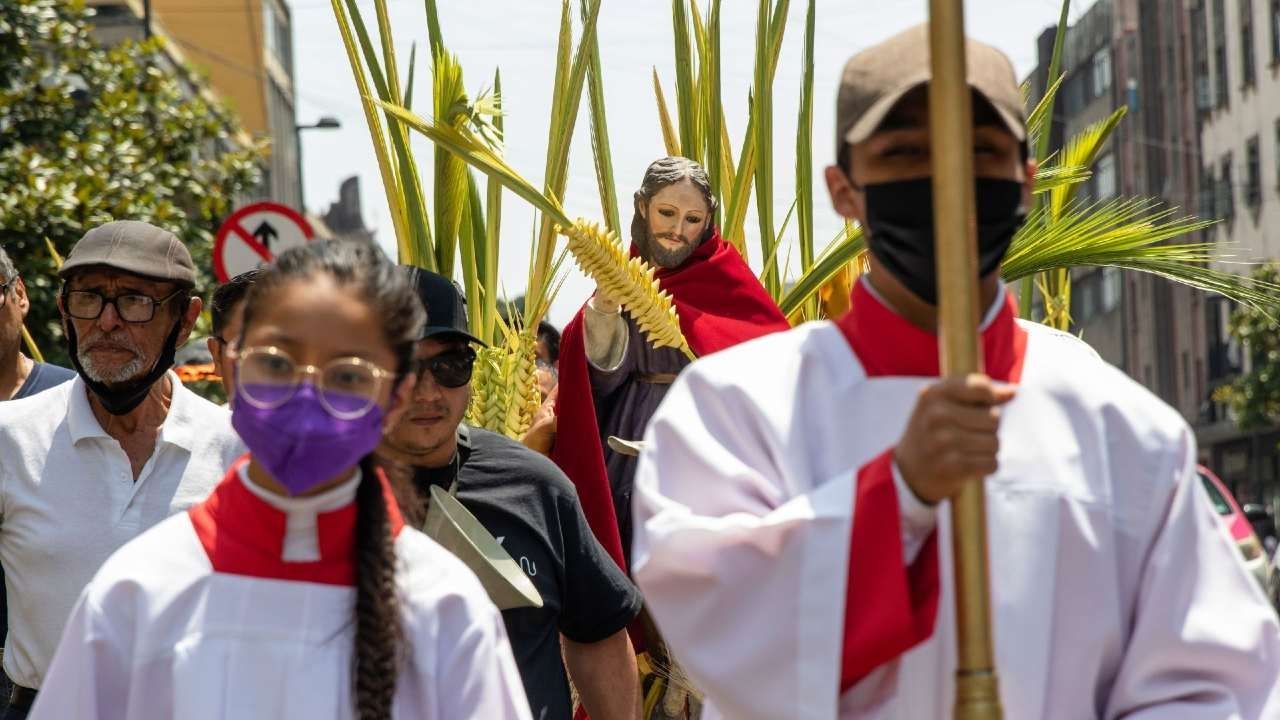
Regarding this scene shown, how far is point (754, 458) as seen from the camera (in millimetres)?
3148

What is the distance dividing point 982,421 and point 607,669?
6.96 ft

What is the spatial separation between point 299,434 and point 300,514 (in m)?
0.14

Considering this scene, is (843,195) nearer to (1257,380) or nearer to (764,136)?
(764,136)

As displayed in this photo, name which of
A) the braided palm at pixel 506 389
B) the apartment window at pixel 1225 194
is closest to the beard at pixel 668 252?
the braided palm at pixel 506 389

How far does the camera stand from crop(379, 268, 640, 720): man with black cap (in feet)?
15.4

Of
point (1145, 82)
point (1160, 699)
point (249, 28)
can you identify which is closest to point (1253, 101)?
point (1145, 82)

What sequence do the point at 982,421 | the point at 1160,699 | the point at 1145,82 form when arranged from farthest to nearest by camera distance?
the point at 1145,82
the point at 1160,699
the point at 982,421

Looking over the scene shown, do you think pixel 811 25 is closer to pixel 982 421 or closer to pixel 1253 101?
pixel 982 421

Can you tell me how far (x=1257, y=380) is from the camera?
120 ft

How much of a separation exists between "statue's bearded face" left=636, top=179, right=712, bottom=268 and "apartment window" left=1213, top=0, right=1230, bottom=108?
4563cm

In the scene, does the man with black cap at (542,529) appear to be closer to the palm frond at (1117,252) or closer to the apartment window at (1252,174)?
the palm frond at (1117,252)

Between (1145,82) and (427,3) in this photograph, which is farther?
(1145,82)

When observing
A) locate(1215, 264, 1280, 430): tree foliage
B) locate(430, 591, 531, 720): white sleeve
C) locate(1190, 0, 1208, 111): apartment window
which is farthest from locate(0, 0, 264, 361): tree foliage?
locate(1190, 0, 1208, 111): apartment window

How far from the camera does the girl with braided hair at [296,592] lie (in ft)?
10.3
